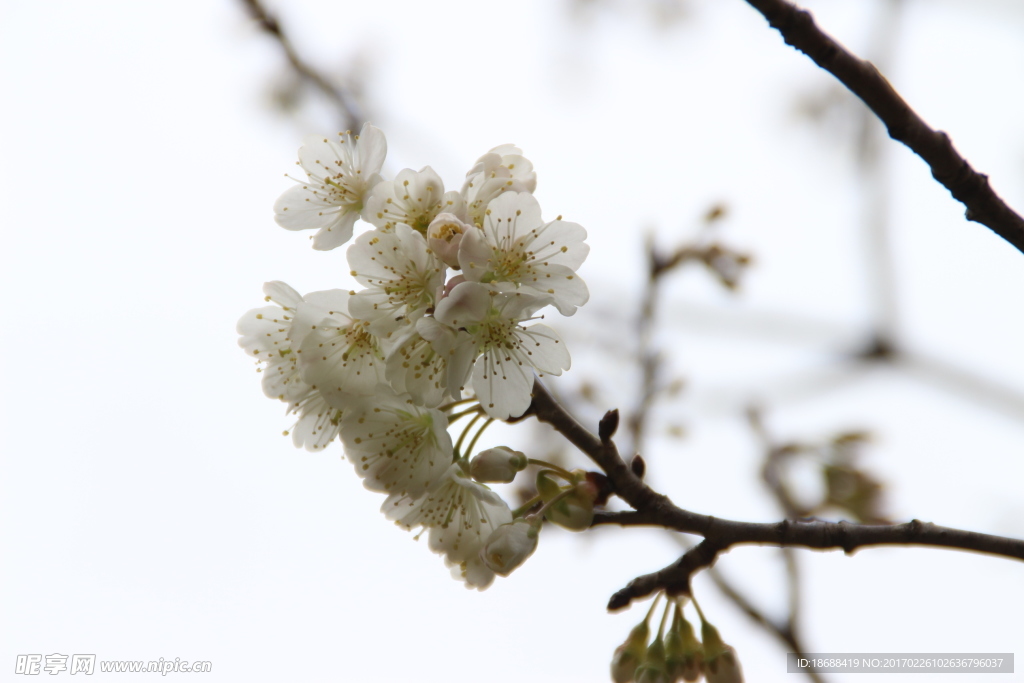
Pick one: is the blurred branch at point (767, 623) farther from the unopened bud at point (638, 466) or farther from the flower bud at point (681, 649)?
the unopened bud at point (638, 466)

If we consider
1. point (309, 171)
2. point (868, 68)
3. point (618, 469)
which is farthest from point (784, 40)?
point (309, 171)

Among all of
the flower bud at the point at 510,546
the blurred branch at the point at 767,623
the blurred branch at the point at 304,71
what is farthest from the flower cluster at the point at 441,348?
the blurred branch at the point at 304,71

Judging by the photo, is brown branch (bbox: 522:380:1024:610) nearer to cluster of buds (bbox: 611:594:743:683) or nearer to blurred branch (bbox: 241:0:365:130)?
cluster of buds (bbox: 611:594:743:683)

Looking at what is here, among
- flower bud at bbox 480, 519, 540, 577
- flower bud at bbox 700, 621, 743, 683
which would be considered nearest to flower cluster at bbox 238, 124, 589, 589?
flower bud at bbox 480, 519, 540, 577

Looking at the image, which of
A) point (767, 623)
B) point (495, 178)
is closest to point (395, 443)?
point (495, 178)

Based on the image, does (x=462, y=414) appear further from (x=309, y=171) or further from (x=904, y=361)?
(x=904, y=361)

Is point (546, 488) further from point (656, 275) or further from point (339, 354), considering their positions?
point (656, 275)
